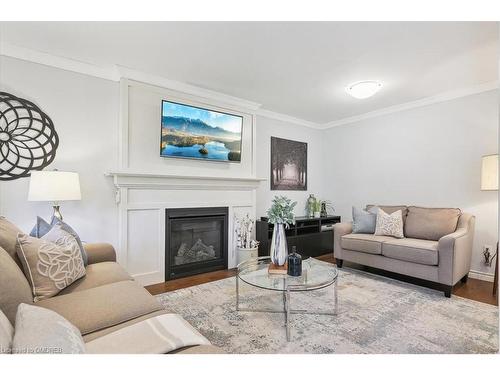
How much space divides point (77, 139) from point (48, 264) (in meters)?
1.52

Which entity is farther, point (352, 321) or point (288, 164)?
point (288, 164)

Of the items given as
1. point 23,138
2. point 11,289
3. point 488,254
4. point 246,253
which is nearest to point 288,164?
point 246,253

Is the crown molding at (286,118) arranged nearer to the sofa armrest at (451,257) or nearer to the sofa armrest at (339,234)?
the sofa armrest at (339,234)

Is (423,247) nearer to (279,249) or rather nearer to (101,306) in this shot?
(279,249)

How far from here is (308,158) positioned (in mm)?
4770

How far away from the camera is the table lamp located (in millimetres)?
2072

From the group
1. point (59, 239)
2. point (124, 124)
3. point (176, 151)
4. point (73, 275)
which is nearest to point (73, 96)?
point (124, 124)

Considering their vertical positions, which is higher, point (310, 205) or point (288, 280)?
point (310, 205)

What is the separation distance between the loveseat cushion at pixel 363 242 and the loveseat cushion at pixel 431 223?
13.1 inches

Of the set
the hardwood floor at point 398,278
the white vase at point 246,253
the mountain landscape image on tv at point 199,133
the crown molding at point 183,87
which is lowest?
the hardwood floor at point 398,278

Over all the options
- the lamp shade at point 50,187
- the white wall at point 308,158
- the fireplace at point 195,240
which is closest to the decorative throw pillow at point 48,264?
the lamp shade at point 50,187

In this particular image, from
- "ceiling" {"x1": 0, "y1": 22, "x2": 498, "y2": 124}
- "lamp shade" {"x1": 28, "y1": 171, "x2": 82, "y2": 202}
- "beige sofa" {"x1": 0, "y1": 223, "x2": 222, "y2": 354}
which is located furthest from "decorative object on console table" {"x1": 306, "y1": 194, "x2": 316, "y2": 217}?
"lamp shade" {"x1": 28, "y1": 171, "x2": 82, "y2": 202}

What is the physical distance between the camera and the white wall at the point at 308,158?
13.6 feet

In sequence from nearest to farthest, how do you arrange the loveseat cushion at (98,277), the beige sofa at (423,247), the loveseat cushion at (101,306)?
the loveseat cushion at (101,306) < the loveseat cushion at (98,277) < the beige sofa at (423,247)
